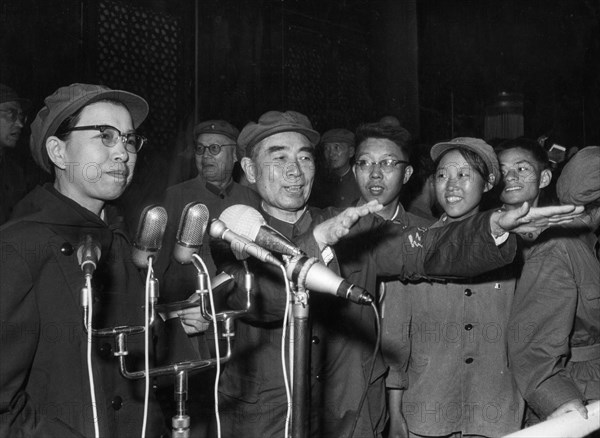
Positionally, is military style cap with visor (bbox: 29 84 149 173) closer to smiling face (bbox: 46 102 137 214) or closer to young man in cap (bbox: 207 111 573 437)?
smiling face (bbox: 46 102 137 214)

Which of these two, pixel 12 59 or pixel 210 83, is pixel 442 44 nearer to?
pixel 210 83

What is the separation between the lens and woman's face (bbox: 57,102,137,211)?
75.6 inches

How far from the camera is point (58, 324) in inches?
66.8

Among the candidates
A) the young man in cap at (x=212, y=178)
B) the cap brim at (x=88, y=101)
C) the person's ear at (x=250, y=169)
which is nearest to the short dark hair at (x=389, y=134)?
the person's ear at (x=250, y=169)

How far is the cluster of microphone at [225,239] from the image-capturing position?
4.63 feet

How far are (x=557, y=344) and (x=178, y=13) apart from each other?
146 inches

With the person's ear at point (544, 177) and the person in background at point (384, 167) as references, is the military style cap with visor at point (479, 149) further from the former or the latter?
the person's ear at point (544, 177)

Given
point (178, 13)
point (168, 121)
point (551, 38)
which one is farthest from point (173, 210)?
point (551, 38)

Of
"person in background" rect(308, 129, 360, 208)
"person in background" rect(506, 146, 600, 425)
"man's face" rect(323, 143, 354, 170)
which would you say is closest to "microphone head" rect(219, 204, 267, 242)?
"person in background" rect(506, 146, 600, 425)

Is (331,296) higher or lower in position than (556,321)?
higher

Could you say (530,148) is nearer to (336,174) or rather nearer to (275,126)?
(275,126)

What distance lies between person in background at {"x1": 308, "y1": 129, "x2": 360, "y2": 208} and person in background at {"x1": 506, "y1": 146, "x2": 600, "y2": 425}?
2.17m

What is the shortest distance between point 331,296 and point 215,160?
2345mm

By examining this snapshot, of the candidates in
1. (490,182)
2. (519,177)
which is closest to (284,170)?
(490,182)
